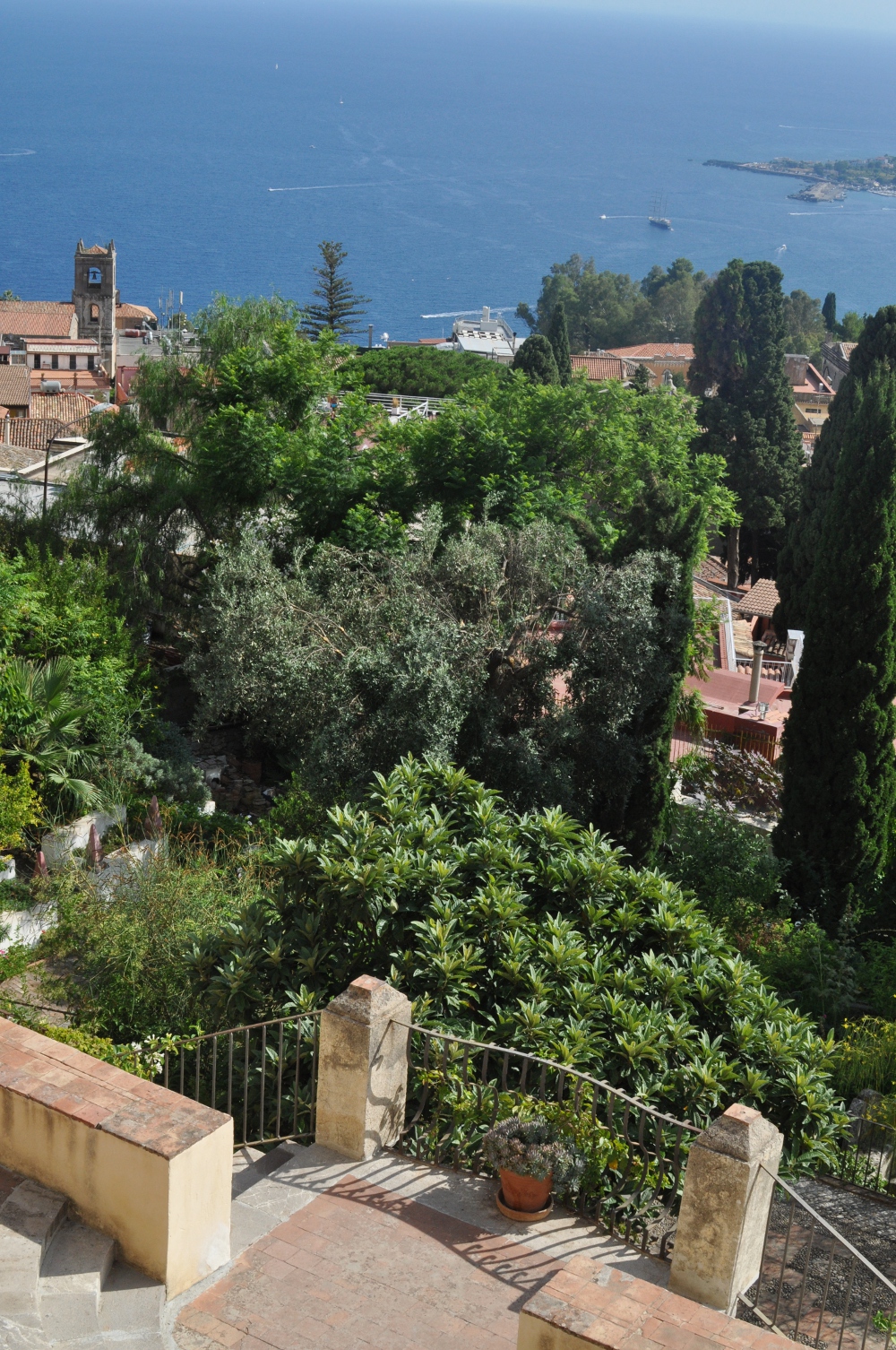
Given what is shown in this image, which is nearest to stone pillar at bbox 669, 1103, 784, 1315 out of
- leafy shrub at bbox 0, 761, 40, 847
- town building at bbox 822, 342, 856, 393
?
leafy shrub at bbox 0, 761, 40, 847

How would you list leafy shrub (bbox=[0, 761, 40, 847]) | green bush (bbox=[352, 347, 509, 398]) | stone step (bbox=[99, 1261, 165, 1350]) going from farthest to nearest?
1. green bush (bbox=[352, 347, 509, 398])
2. leafy shrub (bbox=[0, 761, 40, 847])
3. stone step (bbox=[99, 1261, 165, 1350])

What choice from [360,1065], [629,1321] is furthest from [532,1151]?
[629,1321]

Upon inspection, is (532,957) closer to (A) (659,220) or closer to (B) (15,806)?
(B) (15,806)

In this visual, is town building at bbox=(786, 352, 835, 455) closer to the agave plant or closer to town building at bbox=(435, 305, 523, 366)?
town building at bbox=(435, 305, 523, 366)

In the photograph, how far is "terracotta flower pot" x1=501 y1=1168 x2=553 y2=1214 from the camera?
6316 millimetres

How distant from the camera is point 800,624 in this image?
97.6 ft

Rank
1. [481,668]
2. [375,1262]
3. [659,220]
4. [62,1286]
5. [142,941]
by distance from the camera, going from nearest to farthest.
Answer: [62,1286], [375,1262], [142,941], [481,668], [659,220]

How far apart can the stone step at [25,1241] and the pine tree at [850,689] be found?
1045 centimetres

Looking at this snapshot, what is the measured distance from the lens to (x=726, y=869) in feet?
46.3

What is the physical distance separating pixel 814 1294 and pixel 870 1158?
2215mm

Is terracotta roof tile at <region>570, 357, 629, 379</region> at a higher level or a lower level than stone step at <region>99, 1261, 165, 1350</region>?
higher

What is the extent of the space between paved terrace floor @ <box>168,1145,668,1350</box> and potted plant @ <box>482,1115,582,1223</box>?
11 centimetres

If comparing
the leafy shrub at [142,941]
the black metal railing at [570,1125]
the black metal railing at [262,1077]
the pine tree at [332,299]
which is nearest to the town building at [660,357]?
the pine tree at [332,299]

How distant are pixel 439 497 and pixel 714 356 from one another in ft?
118
